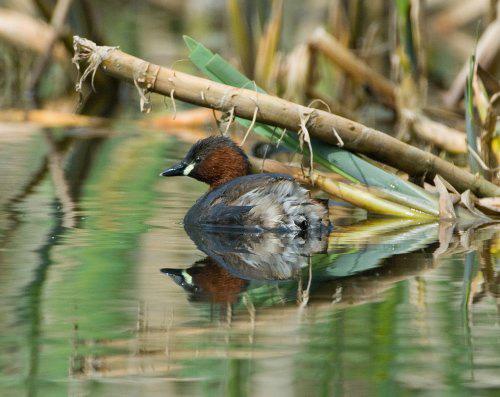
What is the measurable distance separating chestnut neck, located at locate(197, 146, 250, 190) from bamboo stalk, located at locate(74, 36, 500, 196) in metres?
0.66

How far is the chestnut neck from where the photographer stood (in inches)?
265

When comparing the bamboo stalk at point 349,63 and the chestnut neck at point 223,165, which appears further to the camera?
the bamboo stalk at point 349,63

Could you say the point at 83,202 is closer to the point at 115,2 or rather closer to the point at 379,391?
the point at 379,391

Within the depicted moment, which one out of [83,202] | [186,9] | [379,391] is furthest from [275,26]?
[186,9]

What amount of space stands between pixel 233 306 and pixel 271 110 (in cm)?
211

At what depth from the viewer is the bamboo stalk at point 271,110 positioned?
581cm

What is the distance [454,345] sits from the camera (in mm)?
3605

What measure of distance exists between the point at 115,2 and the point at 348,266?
19.6 m

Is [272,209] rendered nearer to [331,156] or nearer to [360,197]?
[331,156]

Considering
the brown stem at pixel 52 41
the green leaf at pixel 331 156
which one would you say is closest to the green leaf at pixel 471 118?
the green leaf at pixel 331 156

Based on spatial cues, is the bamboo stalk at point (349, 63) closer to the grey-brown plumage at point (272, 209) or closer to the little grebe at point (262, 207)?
the little grebe at point (262, 207)

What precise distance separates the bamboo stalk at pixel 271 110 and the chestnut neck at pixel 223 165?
2.16ft

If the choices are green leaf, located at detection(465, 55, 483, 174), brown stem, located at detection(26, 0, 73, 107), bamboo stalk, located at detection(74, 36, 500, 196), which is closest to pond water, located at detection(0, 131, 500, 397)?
bamboo stalk, located at detection(74, 36, 500, 196)

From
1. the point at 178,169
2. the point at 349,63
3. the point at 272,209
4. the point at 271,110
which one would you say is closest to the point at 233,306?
the point at 272,209
